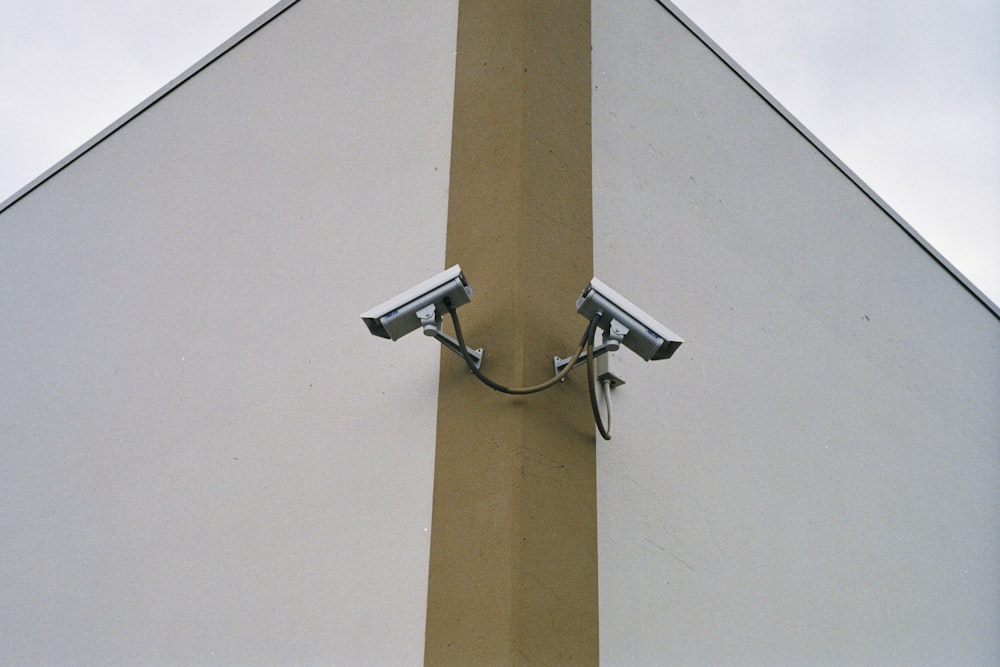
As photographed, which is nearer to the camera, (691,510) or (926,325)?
(691,510)

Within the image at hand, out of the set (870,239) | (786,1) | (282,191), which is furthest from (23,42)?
(870,239)

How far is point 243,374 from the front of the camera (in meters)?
3.79

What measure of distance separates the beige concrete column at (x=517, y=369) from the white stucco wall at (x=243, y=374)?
122mm

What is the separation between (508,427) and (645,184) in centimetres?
143

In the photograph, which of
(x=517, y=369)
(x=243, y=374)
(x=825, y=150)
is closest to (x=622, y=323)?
(x=517, y=369)

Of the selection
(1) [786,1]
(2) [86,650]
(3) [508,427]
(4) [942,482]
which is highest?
(1) [786,1]

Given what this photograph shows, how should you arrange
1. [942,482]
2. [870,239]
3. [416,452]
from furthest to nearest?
[870,239] < [942,482] < [416,452]

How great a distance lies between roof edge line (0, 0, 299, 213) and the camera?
4820mm

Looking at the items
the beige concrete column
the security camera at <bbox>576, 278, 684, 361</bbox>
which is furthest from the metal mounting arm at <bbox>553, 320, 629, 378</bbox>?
the beige concrete column

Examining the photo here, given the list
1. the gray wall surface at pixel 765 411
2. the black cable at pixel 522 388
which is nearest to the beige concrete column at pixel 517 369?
the black cable at pixel 522 388

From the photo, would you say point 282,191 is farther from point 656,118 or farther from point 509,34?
point 656,118

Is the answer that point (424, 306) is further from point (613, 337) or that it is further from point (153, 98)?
point (153, 98)

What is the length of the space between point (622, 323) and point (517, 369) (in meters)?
0.31

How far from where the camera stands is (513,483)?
2.79m
